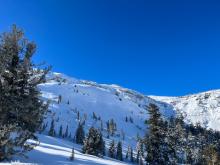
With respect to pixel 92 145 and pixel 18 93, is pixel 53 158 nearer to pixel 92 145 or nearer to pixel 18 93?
pixel 18 93

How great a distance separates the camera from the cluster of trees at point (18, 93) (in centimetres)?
A: 1936

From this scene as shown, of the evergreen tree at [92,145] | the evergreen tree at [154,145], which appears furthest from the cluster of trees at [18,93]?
the evergreen tree at [92,145]

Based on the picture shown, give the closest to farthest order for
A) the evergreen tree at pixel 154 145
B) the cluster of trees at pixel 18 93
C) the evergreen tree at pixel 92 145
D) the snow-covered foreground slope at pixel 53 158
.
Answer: the cluster of trees at pixel 18 93, the snow-covered foreground slope at pixel 53 158, the evergreen tree at pixel 154 145, the evergreen tree at pixel 92 145

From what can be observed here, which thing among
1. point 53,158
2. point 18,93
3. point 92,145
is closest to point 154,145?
point 53,158

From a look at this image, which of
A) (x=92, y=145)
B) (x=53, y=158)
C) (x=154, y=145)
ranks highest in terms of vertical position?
(x=154, y=145)

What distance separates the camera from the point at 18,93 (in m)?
20.0

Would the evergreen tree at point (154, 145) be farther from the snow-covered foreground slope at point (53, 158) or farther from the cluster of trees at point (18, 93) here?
the cluster of trees at point (18, 93)

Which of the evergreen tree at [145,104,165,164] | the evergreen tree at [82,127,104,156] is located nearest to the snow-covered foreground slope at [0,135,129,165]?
the evergreen tree at [145,104,165,164]

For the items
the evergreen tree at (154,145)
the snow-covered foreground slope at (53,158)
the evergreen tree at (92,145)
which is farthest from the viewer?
the evergreen tree at (92,145)

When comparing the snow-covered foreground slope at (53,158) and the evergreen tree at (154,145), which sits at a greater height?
the evergreen tree at (154,145)

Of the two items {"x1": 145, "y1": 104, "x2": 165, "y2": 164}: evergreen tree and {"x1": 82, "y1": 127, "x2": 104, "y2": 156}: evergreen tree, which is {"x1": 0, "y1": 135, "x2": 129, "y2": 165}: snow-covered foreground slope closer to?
{"x1": 145, "y1": 104, "x2": 165, "y2": 164}: evergreen tree

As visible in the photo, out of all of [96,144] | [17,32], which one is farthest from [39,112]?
[96,144]

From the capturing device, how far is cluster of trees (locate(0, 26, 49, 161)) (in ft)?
63.5

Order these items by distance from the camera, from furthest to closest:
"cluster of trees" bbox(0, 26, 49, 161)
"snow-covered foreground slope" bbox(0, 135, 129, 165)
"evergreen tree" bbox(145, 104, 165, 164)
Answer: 1. "evergreen tree" bbox(145, 104, 165, 164)
2. "snow-covered foreground slope" bbox(0, 135, 129, 165)
3. "cluster of trees" bbox(0, 26, 49, 161)
